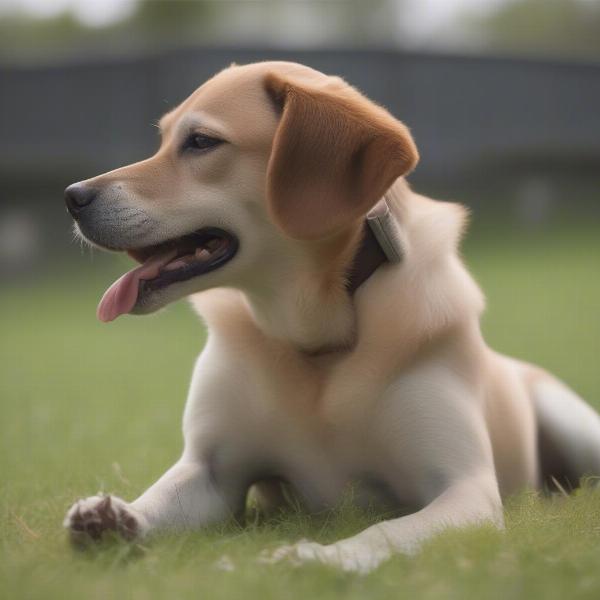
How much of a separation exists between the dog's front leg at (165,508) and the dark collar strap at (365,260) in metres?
0.83

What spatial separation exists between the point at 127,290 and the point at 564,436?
205 centimetres

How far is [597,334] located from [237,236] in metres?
7.59

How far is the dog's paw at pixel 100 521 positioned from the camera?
3.00 metres

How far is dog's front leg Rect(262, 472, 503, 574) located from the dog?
0.06 ft

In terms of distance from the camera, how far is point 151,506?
339cm

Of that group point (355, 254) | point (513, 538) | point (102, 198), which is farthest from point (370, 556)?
point (102, 198)

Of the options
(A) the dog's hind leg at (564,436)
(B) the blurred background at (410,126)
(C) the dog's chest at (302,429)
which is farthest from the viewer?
(B) the blurred background at (410,126)

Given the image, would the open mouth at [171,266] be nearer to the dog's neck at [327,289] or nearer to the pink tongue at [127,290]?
the pink tongue at [127,290]

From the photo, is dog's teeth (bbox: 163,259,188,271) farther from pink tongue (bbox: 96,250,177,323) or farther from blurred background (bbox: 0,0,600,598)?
blurred background (bbox: 0,0,600,598)

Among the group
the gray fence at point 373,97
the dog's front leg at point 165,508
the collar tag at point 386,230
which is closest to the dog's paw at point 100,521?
the dog's front leg at point 165,508

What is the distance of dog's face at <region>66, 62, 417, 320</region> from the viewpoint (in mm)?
3412

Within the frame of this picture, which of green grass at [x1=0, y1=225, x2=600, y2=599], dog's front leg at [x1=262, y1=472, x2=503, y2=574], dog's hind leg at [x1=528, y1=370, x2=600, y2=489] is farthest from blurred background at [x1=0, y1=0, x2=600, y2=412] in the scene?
dog's front leg at [x1=262, y1=472, x2=503, y2=574]

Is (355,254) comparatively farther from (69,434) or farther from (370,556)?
(69,434)

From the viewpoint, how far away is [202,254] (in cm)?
360
